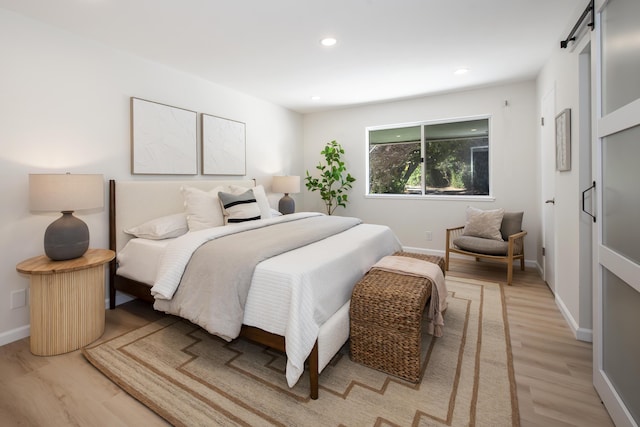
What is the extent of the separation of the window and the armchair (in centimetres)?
68

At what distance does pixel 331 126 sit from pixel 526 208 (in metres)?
3.28

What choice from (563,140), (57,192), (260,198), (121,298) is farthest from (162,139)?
(563,140)

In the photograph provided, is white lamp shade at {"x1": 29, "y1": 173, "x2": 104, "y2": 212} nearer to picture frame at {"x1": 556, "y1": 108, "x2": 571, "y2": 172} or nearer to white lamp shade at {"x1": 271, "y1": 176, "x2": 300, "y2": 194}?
white lamp shade at {"x1": 271, "y1": 176, "x2": 300, "y2": 194}

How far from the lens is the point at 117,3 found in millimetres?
2205

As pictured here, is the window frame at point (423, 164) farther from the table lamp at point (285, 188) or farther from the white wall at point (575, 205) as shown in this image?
the white wall at point (575, 205)

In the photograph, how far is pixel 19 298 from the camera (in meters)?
2.38

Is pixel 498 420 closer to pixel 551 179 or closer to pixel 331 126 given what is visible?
pixel 551 179

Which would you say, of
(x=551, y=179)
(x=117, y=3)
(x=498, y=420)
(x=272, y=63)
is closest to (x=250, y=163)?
(x=272, y=63)

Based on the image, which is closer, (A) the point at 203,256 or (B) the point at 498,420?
(B) the point at 498,420

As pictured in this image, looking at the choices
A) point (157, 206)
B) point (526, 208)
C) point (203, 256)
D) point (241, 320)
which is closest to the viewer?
point (241, 320)

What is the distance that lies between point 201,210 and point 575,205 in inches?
125

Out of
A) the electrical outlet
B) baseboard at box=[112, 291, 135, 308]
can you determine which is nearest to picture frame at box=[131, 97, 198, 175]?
baseboard at box=[112, 291, 135, 308]

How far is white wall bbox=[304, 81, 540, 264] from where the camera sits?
409cm

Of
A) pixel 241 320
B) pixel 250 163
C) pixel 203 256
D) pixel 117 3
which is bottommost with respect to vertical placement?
pixel 241 320
